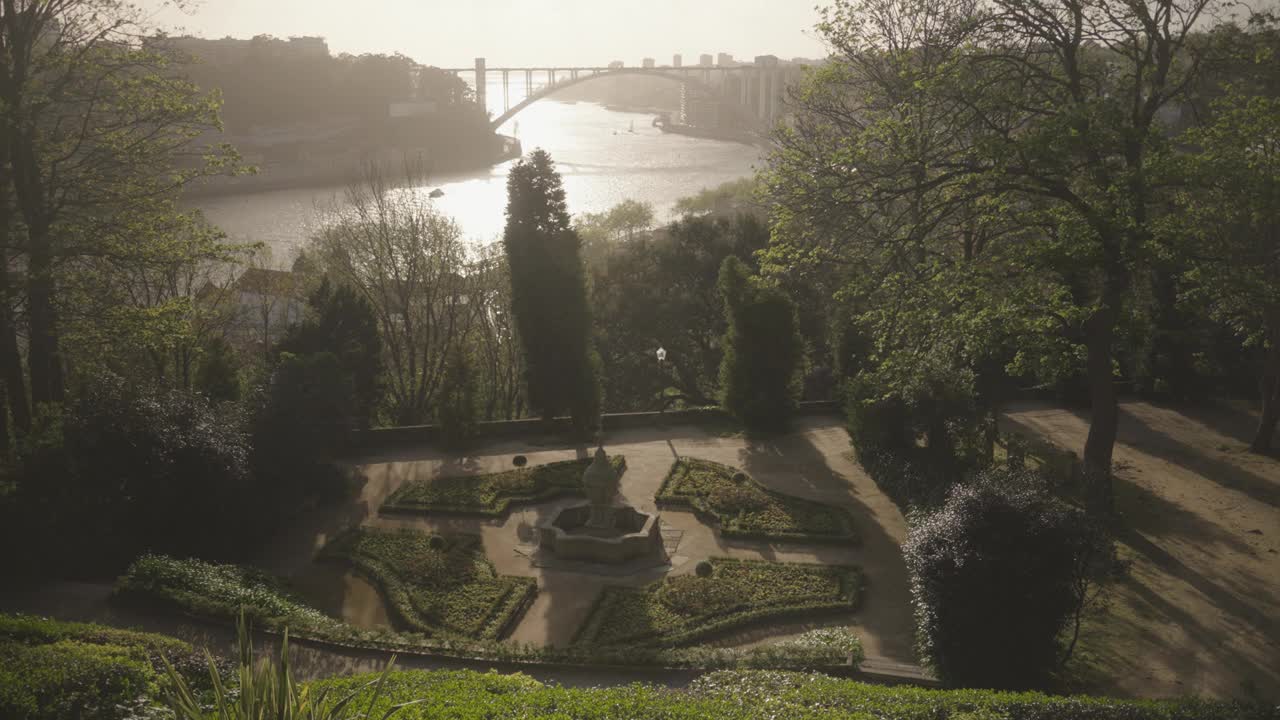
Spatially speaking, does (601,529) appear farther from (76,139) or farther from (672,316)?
(672,316)

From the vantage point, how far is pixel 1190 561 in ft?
49.4

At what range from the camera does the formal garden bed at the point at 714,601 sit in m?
13.6

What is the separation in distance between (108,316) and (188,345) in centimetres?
851

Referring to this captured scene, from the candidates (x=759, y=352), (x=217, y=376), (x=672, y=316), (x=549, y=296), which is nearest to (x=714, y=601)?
(x=759, y=352)

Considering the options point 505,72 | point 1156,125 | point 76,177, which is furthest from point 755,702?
point 505,72

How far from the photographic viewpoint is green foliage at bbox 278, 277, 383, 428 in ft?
72.8

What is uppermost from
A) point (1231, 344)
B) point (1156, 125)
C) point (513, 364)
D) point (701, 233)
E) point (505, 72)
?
point (505, 72)

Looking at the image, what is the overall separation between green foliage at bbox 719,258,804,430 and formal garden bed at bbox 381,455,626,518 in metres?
3.69

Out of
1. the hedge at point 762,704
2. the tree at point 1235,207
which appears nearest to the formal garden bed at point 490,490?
the hedge at point 762,704

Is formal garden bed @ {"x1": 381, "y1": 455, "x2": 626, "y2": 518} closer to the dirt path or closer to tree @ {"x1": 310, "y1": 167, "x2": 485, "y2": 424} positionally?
tree @ {"x1": 310, "y1": 167, "x2": 485, "y2": 424}

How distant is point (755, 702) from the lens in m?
9.41

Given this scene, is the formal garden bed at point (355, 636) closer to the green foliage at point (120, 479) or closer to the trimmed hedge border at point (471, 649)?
the trimmed hedge border at point (471, 649)

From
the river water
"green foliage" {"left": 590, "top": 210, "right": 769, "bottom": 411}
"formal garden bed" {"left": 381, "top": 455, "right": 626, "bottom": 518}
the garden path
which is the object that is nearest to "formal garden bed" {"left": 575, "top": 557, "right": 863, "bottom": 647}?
the garden path

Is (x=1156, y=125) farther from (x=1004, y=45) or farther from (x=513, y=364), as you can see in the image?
(x=513, y=364)
